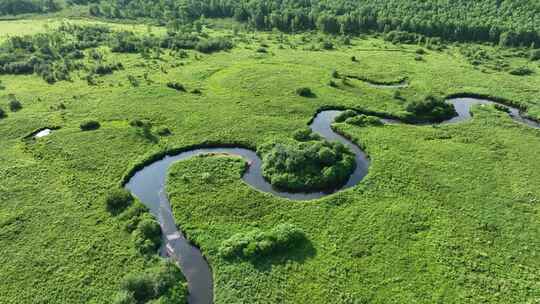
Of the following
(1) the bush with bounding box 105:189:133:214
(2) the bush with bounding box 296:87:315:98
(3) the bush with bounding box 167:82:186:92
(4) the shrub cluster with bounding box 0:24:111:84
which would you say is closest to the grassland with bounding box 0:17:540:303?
(1) the bush with bounding box 105:189:133:214

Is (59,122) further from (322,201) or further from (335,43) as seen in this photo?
(335,43)

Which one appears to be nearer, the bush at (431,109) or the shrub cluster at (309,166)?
the shrub cluster at (309,166)

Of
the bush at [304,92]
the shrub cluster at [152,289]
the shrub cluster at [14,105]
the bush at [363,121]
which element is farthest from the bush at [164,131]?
the shrub cluster at [14,105]

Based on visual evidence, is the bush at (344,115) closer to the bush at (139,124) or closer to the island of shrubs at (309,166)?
the island of shrubs at (309,166)

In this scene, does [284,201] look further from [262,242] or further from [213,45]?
[213,45]

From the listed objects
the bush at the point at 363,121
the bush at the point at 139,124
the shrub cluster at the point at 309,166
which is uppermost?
the bush at the point at 363,121

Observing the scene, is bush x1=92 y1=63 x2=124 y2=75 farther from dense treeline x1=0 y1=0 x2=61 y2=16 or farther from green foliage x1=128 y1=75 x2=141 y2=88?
dense treeline x1=0 y1=0 x2=61 y2=16

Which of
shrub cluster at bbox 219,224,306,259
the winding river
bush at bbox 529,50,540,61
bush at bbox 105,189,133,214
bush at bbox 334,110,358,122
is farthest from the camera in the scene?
bush at bbox 529,50,540,61
